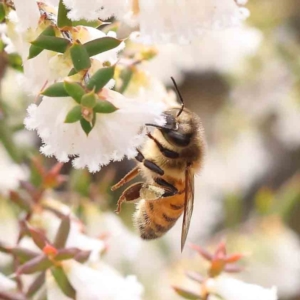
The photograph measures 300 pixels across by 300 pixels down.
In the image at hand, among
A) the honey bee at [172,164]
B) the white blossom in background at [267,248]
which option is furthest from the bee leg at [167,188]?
the white blossom in background at [267,248]

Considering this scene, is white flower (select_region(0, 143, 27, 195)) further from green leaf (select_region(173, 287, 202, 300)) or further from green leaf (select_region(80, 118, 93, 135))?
green leaf (select_region(80, 118, 93, 135))

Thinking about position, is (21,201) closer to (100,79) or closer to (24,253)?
(24,253)

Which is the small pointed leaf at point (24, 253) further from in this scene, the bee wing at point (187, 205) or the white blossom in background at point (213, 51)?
the white blossom in background at point (213, 51)

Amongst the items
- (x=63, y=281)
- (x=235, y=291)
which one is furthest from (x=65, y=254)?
(x=235, y=291)

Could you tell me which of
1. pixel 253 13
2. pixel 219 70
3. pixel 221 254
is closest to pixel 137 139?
pixel 221 254

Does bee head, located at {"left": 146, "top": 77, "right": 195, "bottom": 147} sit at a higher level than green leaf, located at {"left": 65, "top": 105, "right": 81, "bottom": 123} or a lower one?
lower

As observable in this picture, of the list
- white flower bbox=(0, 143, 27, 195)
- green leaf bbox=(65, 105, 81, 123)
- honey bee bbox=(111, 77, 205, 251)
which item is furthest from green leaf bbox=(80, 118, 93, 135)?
white flower bbox=(0, 143, 27, 195)

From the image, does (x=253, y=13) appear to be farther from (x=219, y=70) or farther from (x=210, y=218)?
(x=210, y=218)
